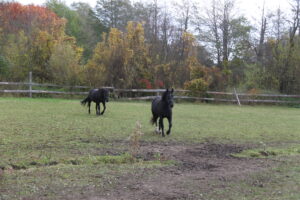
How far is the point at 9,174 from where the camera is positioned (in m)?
5.02

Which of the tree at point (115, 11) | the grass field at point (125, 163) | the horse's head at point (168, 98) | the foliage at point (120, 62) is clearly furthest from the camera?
the tree at point (115, 11)

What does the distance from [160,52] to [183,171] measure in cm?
2475

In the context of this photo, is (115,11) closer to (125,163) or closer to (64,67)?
(64,67)

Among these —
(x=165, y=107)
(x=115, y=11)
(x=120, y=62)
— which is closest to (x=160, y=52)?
(x=120, y=62)

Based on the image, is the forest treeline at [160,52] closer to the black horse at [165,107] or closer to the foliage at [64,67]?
the foliage at [64,67]

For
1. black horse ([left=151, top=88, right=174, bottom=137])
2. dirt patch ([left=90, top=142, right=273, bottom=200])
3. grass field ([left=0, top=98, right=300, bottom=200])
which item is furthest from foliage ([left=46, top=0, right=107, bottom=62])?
dirt patch ([left=90, top=142, right=273, bottom=200])

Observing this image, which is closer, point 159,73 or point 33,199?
point 33,199

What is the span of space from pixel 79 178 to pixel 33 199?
38.6 inches

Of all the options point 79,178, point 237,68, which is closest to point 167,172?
point 79,178

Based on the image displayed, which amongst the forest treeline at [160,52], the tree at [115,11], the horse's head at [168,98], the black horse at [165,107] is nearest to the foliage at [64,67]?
the forest treeline at [160,52]

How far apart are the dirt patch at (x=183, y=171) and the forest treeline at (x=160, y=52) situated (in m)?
18.0

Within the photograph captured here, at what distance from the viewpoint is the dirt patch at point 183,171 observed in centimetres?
460

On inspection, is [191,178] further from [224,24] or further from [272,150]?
[224,24]

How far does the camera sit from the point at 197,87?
2573 centimetres
